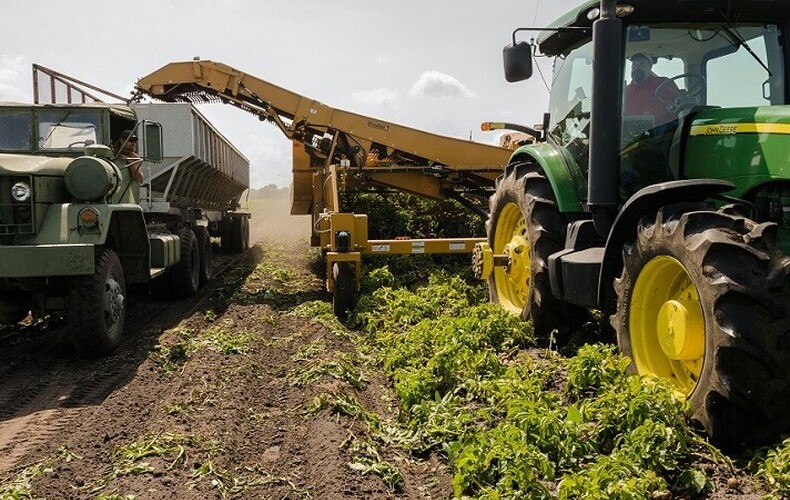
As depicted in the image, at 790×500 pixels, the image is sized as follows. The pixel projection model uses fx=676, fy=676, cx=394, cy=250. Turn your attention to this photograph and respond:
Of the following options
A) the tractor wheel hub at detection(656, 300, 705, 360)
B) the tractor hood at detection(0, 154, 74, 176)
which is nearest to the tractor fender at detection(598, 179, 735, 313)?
the tractor wheel hub at detection(656, 300, 705, 360)

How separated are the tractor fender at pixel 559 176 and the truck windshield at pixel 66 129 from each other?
491 cm

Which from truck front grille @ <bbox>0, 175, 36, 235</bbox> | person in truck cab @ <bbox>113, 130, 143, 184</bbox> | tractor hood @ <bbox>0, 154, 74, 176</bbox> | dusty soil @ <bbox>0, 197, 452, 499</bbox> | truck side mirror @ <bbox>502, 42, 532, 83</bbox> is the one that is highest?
truck side mirror @ <bbox>502, 42, 532, 83</bbox>

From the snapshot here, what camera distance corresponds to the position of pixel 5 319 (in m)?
6.19

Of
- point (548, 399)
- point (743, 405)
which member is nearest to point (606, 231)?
point (548, 399)

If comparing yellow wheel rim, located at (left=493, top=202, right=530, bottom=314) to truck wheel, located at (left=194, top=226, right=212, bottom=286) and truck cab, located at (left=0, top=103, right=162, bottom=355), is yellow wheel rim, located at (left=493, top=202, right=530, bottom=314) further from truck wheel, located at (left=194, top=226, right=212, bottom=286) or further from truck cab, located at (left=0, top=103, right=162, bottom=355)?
truck wheel, located at (left=194, top=226, right=212, bottom=286)

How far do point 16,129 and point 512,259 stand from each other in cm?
554

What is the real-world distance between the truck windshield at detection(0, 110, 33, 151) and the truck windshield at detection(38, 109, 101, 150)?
0.12m

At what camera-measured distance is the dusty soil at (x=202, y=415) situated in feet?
Answer: 11.3

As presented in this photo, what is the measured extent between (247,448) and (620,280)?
8.00 feet

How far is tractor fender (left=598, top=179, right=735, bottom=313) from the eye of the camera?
367 centimetres

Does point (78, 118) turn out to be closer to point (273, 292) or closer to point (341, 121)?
point (273, 292)

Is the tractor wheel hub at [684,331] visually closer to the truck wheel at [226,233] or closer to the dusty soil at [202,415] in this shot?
A: the dusty soil at [202,415]

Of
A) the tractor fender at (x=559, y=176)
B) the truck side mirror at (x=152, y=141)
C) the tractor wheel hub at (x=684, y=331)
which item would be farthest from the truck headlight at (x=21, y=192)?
the tractor wheel hub at (x=684, y=331)

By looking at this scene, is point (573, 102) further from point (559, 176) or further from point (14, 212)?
point (14, 212)
